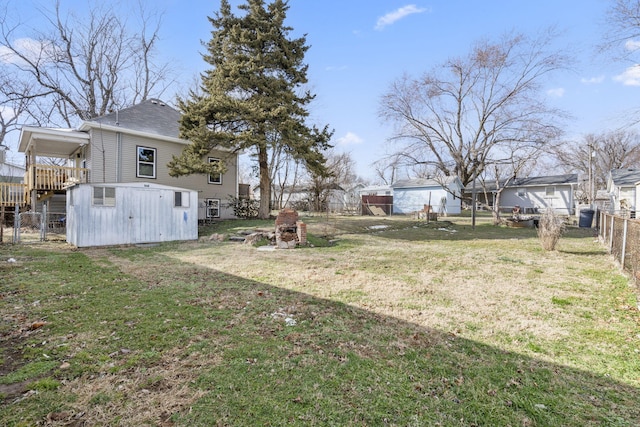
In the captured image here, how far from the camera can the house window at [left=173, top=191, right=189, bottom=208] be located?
11602 millimetres

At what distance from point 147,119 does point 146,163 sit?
2.35m

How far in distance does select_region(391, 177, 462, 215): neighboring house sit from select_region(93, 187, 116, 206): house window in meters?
23.1

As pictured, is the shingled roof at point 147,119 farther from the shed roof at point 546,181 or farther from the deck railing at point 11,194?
the shed roof at point 546,181

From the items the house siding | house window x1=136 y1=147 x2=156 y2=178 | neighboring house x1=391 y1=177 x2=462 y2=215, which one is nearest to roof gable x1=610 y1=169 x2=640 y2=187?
neighboring house x1=391 y1=177 x2=462 y2=215

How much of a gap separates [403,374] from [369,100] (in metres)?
22.2

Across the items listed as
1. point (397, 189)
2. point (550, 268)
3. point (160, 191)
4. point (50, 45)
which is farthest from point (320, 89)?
point (550, 268)

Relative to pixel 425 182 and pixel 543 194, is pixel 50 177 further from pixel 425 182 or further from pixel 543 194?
pixel 543 194

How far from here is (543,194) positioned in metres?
31.5

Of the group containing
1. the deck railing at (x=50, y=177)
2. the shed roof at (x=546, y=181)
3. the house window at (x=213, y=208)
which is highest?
the shed roof at (x=546, y=181)

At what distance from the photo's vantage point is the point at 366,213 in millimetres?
27250

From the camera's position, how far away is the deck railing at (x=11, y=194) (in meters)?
13.8

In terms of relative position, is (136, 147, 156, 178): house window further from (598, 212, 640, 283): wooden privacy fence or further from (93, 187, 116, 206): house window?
(598, 212, 640, 283): wooden privacy fence

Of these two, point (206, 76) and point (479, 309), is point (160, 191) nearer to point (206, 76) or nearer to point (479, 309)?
point (206, 76)

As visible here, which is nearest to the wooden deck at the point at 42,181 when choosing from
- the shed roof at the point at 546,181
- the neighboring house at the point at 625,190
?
the neighboring house at the point at 625,190
